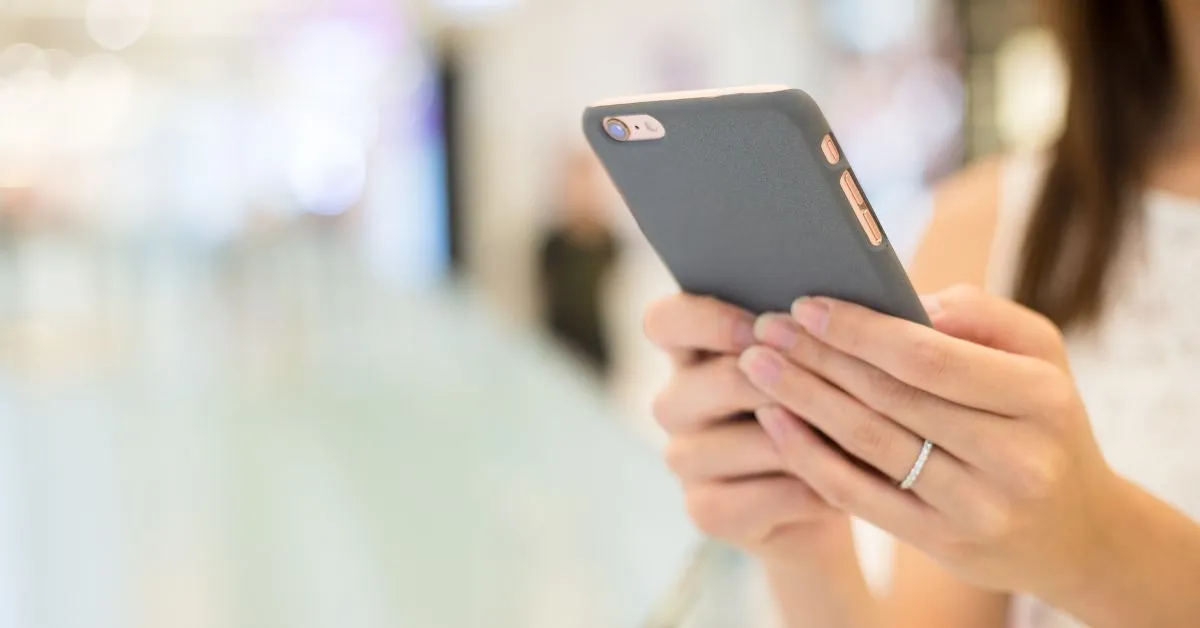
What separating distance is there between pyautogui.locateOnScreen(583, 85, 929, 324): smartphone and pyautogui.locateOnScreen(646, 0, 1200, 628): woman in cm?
2

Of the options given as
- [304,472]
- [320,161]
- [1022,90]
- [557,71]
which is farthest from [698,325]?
[320,161]

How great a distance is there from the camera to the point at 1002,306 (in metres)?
0.48

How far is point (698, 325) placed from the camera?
54 cm

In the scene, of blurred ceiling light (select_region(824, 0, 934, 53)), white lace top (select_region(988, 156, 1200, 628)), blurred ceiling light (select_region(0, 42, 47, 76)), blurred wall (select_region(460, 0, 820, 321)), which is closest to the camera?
white lace top (select_region(988, 156, 1200, 628))

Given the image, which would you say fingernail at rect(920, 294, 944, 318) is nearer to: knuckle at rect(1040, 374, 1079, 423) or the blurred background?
knuckle at rect(1040, 374, 1079, 423)

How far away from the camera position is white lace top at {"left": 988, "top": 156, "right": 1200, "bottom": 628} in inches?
28.2

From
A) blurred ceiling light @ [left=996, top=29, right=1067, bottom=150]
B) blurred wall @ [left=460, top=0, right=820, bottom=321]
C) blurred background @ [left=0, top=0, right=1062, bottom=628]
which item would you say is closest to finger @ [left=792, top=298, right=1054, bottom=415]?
blurred background @ [left=0, top=0, right=1062, bottom=628]

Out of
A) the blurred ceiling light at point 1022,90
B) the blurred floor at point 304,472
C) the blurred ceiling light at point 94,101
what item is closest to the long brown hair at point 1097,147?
the blurred floor at point 304,472

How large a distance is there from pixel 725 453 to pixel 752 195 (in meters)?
0.15

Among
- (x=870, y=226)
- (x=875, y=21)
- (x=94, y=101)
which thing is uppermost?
(x=875, y=21)

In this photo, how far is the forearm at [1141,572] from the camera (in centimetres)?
50

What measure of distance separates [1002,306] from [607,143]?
21cm

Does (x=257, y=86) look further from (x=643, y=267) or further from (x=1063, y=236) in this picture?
(x=1063, y=236)

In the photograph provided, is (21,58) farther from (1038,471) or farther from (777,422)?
(1038,471)
